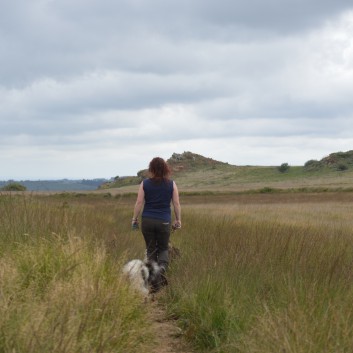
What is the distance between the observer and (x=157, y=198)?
8.09 meters

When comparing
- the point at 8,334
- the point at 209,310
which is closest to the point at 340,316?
the point at 209,310

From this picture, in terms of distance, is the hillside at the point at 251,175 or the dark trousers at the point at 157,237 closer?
the dark trousers at the point at 157,237

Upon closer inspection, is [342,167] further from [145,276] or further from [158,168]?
[145,276]

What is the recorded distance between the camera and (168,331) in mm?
5746

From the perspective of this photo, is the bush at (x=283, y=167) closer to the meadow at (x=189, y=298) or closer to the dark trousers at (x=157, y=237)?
the meadow at (x=189, y=298)

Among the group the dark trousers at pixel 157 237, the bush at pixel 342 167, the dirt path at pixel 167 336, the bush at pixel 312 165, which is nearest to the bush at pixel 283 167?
the bush at pixel 312 165

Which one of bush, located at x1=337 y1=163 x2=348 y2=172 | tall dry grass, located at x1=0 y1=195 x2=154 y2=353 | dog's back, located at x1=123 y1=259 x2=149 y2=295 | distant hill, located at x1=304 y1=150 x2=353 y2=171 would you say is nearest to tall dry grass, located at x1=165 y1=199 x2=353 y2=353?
dog's back, located at x1=123 y1=259 x2=149 y2=295

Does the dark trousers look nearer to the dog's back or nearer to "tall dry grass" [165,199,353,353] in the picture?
"tall dry grass" [165,199,353,353]

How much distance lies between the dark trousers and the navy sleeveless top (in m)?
0.09

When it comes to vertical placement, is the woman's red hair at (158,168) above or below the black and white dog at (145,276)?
above

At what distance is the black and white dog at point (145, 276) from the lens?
19.9 feet

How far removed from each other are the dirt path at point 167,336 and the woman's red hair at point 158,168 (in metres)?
A: 2.37

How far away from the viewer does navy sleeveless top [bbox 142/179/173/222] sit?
8086 millimetres

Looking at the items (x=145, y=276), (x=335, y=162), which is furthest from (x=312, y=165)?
(x=145, y=276)
